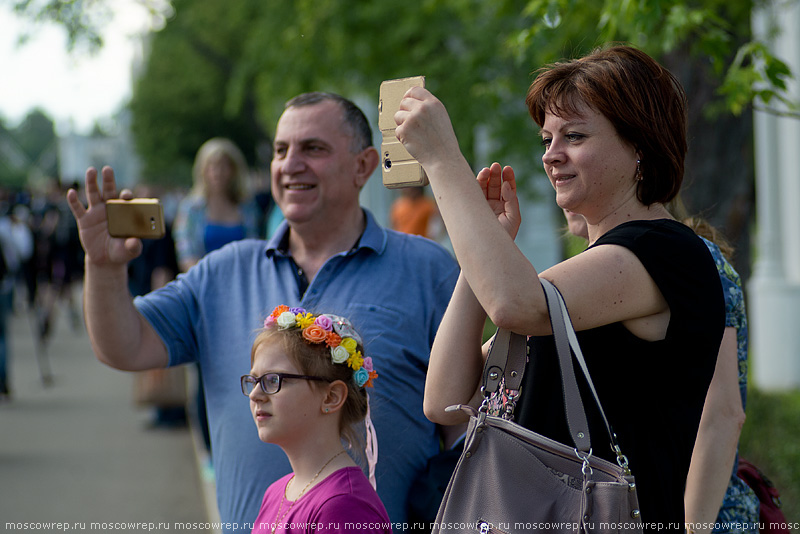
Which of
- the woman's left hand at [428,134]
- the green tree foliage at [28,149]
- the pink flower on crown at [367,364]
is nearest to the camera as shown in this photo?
the woman's left hand at [428,134]

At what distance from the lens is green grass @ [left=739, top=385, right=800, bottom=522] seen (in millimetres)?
5570

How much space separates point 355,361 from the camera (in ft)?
8.93

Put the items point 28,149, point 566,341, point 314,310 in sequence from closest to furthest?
point 566,341 → point 314,310 → point 28,149

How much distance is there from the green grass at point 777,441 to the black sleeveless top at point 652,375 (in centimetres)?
378

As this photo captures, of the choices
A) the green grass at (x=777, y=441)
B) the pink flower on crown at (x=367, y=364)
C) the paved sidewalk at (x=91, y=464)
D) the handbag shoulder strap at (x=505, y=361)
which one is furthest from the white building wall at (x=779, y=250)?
the handbag shoulder strap at (x=505, y=361)

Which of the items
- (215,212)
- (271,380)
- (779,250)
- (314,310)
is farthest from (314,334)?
(779,250)

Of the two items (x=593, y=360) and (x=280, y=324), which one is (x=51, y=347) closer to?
(x=280, y=324)

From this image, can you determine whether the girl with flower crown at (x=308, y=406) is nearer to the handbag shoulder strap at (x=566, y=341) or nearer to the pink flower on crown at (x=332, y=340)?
the pink flower on crown at (x=332, y=340)

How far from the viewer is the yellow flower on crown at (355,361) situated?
107 inches

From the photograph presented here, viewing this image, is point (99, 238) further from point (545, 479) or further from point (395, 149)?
point (545, 479)

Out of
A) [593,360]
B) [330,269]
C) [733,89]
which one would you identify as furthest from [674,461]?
[733,89]

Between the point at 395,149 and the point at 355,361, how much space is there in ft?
2.58

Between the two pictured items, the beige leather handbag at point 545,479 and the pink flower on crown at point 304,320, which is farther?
the pink flower on crown at point 304,320

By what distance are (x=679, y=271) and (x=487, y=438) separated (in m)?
0.51
